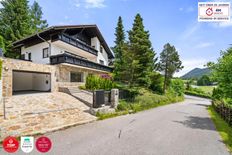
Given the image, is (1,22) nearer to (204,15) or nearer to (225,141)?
(204,15)

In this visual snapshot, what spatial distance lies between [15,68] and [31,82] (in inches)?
312

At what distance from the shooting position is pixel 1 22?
94.0ft

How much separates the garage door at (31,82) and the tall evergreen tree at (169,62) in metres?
24.3

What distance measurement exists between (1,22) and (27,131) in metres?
30.6

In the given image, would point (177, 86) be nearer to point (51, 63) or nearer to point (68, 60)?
point (68, 60)

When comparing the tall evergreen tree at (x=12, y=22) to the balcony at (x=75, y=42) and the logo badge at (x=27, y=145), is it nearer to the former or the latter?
the balcony at (x=75, y=42)

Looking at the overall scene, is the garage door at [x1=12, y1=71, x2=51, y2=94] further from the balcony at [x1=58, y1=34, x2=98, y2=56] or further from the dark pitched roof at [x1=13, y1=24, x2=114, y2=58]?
the dark pitched roof at [x1=13, y1=24, x2=114, y2=58]

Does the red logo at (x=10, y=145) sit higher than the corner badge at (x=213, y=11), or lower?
lower

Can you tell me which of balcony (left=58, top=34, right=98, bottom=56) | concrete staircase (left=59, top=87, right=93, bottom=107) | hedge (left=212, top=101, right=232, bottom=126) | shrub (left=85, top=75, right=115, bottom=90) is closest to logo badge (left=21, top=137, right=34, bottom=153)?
concrete staircase (left=59, top=87, right=93, bottom=107)

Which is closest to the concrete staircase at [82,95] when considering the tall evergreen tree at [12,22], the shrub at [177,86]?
the tall evergreen tree at [12,22]

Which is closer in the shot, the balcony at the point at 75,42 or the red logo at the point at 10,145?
the red logo at the point at 10,145

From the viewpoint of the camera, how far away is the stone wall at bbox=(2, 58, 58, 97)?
13.2 metres

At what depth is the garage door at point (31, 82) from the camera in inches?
770

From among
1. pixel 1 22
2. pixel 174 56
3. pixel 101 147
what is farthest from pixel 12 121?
pixel 174 56
